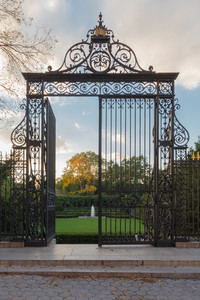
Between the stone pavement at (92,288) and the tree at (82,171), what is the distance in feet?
131

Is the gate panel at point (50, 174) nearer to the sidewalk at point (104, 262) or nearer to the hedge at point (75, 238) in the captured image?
the sidewalk at point (104, 262)

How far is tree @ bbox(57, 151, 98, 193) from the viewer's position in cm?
4706

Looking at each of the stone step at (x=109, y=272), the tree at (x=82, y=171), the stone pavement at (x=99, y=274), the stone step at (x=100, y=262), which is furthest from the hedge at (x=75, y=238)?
the tree at (x=82, y=171)

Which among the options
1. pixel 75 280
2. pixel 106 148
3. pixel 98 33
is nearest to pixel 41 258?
pixel 75 280

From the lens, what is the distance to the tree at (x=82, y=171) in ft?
154

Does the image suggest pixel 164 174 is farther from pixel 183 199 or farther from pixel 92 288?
pixel 92 288

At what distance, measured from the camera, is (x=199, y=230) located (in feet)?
29.3

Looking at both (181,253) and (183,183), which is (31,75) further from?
(181,253)

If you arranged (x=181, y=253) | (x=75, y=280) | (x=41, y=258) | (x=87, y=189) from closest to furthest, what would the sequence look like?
(x=75, y=280)
(x=41, y=258)
(x=181, y=253)
(x=87, y=189)

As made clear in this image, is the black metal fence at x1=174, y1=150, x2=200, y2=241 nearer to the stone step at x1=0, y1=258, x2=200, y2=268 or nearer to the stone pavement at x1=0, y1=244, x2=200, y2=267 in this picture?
the stone pavement at x1=0, y1=244, x2=200, y2=267

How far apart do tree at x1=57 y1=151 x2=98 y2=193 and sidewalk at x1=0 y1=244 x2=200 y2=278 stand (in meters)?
38.3

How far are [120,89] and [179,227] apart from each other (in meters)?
4.26

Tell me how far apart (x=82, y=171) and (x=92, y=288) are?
138 feet

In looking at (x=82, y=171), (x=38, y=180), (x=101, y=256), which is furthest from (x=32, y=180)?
(x=82, y=171)
